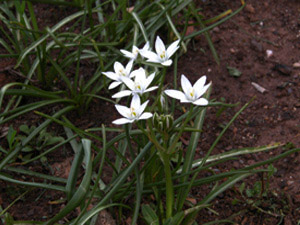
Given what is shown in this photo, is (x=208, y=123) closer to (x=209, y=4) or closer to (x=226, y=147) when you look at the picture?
(x=226, y=147)

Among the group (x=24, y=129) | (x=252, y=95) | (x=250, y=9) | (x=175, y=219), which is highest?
(x=24, y=129)

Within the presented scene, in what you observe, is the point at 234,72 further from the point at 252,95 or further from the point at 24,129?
the point at 24,129

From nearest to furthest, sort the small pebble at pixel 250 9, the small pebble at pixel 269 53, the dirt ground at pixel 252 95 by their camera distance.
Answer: the dirt ground at pixel 252 95, the small pebble at pixel 269 53, the small pebble at pixel 250 9

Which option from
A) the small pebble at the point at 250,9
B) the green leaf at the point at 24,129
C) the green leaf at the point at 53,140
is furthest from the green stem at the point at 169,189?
the small pebble at the point at 250,9

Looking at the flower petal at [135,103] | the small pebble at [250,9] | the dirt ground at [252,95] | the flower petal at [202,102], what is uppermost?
the flower petal at [135,103]

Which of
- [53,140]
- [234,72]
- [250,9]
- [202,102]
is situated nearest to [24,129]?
[53,140]

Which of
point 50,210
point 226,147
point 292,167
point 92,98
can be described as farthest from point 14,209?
point 292,167

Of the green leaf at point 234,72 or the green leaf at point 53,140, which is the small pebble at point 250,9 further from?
the green leaf at point 53,140

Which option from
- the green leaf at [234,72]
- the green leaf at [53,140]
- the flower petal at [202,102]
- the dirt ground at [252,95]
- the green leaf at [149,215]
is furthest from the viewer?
the green leaf at [234,72]
